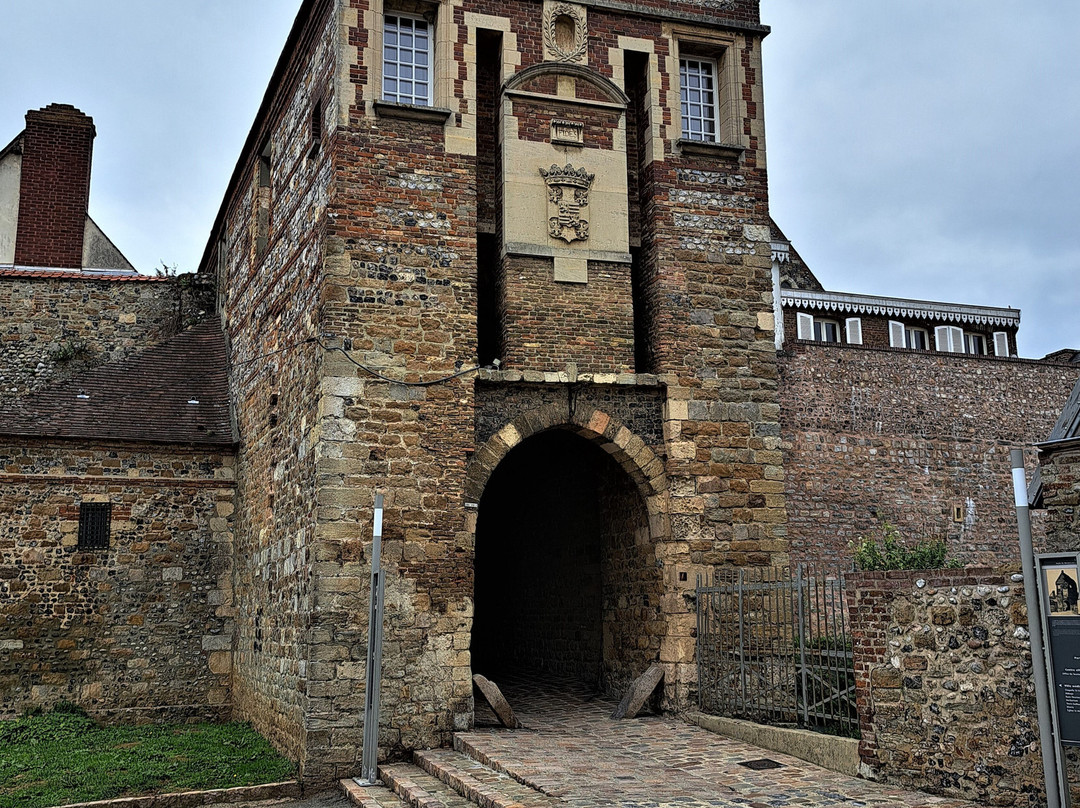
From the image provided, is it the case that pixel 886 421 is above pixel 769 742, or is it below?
above

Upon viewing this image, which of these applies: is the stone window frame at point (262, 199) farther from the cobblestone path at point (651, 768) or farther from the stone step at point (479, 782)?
the stone step at point (479, 782)

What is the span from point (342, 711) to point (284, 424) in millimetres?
3720

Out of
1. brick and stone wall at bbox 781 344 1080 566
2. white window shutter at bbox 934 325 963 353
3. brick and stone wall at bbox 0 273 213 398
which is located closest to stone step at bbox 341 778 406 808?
brick and stone wall at bbox 0 273 213 398

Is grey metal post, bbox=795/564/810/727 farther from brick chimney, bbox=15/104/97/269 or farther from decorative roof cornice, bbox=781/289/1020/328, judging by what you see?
decorative roof cornice, bbox=781/289/1020/328

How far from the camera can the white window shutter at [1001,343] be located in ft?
95.6

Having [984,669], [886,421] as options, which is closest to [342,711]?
[984,669]

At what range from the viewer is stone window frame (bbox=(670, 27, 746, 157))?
41.3 feet

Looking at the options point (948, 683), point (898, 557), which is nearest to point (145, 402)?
point (948, 683)

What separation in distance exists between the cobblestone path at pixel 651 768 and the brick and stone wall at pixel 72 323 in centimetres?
1004

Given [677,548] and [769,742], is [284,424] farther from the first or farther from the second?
[769,742]

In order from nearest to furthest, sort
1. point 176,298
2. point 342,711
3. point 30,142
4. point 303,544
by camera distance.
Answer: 1. point 342,711
2. point 303,544
3. point 176,298
4. point 30,142

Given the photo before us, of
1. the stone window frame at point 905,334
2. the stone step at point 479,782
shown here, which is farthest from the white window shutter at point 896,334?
the stone step at point 479,782

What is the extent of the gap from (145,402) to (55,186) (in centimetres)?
643

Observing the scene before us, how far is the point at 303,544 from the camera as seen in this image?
1098 centimetres
